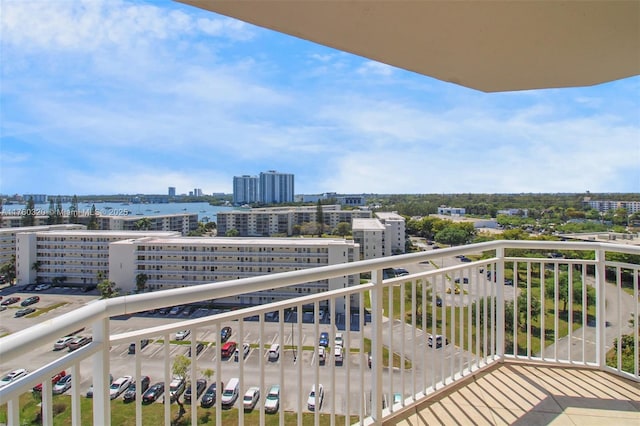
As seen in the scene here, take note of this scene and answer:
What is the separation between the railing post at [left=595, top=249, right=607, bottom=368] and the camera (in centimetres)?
219

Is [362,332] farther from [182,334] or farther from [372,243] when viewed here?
[372,243]

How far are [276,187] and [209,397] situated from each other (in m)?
23.8

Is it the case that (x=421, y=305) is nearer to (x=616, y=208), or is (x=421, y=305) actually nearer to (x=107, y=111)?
(x=616, y=208)

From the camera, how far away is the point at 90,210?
1582 cm

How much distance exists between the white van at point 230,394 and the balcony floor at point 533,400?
85 centimetres

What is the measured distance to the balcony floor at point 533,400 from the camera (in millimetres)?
1680

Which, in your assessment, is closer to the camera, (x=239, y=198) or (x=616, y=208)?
(x=616, y=208)

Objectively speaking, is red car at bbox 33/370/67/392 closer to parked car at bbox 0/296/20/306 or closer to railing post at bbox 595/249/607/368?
railing post at bbox 595/249/607/368

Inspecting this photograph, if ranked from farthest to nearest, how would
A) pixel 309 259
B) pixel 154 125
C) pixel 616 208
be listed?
pixel 154 125
pixel 309 259
pixel 616 208

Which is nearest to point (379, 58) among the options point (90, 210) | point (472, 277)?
point (472, 277)

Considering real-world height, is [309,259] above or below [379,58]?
below

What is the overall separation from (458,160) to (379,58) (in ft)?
54.3

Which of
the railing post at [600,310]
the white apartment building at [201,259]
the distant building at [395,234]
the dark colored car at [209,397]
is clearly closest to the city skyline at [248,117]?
the railing post at [600,310]

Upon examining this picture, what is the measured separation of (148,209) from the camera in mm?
17641
